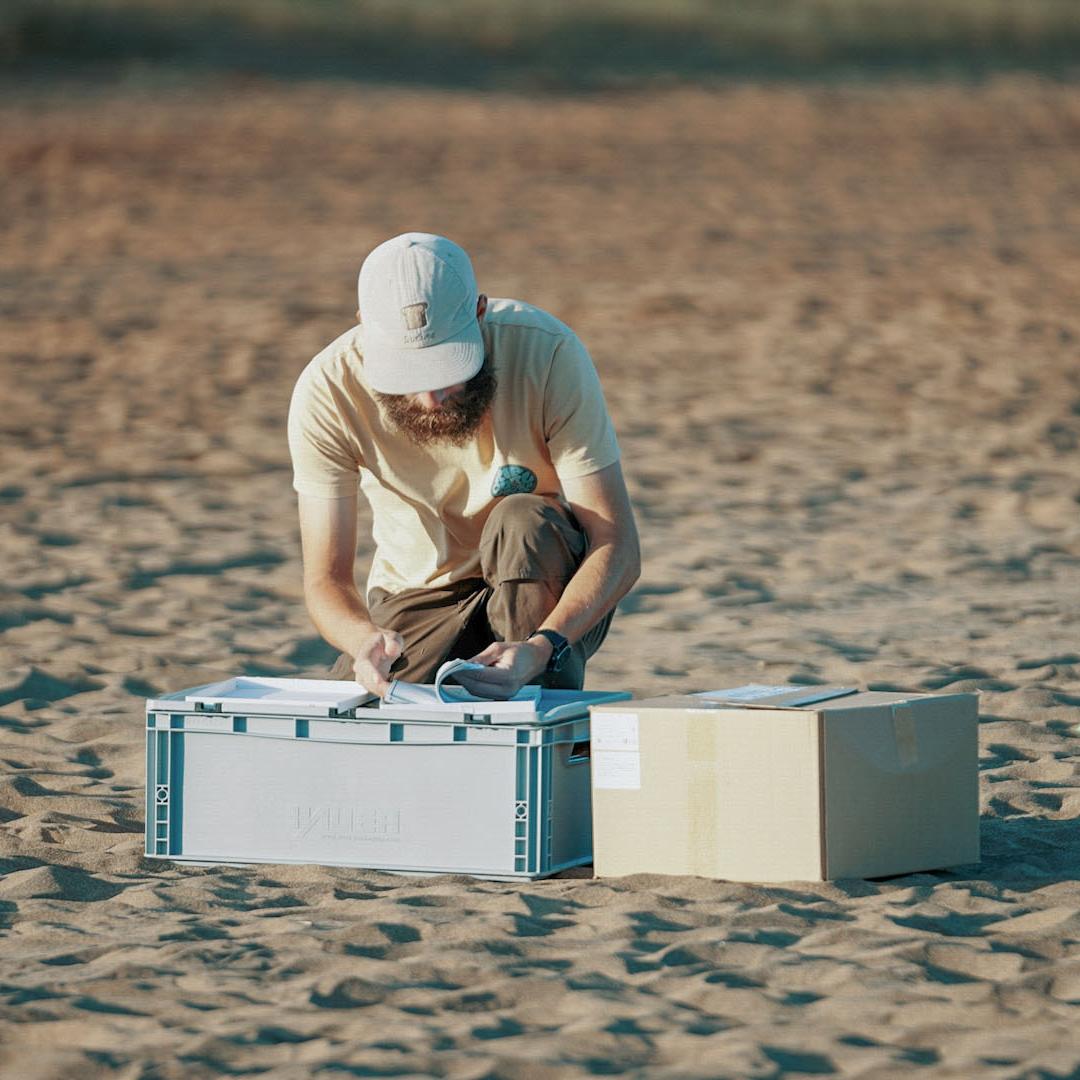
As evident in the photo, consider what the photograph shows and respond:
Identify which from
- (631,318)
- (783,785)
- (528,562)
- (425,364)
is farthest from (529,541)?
(631,318)

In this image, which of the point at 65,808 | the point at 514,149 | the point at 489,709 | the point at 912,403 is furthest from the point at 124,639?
the point at 514,149

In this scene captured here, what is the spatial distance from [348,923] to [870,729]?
0.87 meters

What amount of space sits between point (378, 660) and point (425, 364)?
50 cm

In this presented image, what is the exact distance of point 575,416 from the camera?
3.34 m

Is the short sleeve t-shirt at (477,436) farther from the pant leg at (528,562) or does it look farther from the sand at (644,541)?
the sand at (644,541)

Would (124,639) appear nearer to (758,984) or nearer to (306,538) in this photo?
(306,538)

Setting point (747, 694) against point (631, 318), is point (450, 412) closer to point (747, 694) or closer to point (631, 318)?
point (747, 694)

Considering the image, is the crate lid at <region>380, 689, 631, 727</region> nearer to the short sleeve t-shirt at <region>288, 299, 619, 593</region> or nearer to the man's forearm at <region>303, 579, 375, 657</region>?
the man's forearm at <region>303, 579, 375, 657</region>

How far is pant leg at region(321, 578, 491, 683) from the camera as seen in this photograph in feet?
11.5

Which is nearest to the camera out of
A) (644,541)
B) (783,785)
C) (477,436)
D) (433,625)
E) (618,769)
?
(783,785)

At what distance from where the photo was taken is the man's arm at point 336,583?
127 inches

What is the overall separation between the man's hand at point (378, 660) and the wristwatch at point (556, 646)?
26cm

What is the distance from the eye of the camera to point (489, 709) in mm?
3006

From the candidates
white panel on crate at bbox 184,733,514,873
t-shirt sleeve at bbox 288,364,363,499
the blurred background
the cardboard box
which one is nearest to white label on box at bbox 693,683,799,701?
the cardboard box
